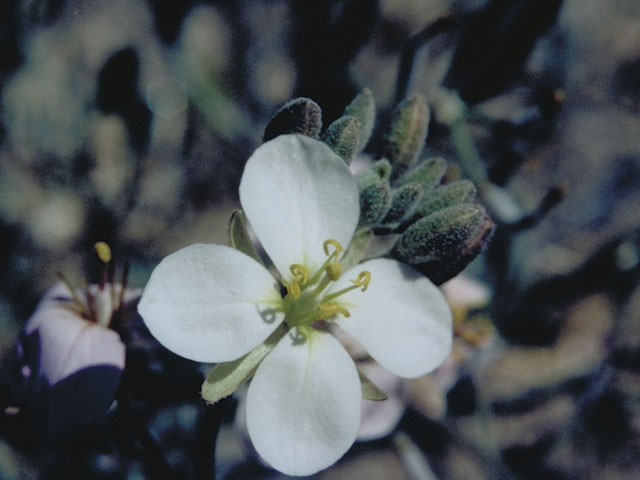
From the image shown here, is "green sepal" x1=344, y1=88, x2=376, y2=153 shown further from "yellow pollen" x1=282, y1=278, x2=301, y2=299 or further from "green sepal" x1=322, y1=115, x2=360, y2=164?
"yellow pollen" x1=282, y1=278, x2=301, y2=299

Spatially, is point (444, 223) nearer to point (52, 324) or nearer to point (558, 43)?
point (52, 324)

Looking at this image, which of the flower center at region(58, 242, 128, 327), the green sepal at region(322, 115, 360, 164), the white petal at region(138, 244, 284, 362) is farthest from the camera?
the flower center at region(58, 242, 128, 327)

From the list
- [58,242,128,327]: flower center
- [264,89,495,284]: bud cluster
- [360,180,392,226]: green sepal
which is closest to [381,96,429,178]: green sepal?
[264,89,495,284]: bud cluster

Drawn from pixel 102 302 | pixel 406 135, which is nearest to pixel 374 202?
pixel 406 135

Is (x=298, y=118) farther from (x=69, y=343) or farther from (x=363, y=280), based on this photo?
(x=69, y=343)

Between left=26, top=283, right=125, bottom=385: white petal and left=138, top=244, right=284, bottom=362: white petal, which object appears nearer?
left=138, top=244, right=284, bottom=362: white petal

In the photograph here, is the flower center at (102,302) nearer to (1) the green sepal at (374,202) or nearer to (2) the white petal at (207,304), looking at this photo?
(2) the white petal at (207,304)
